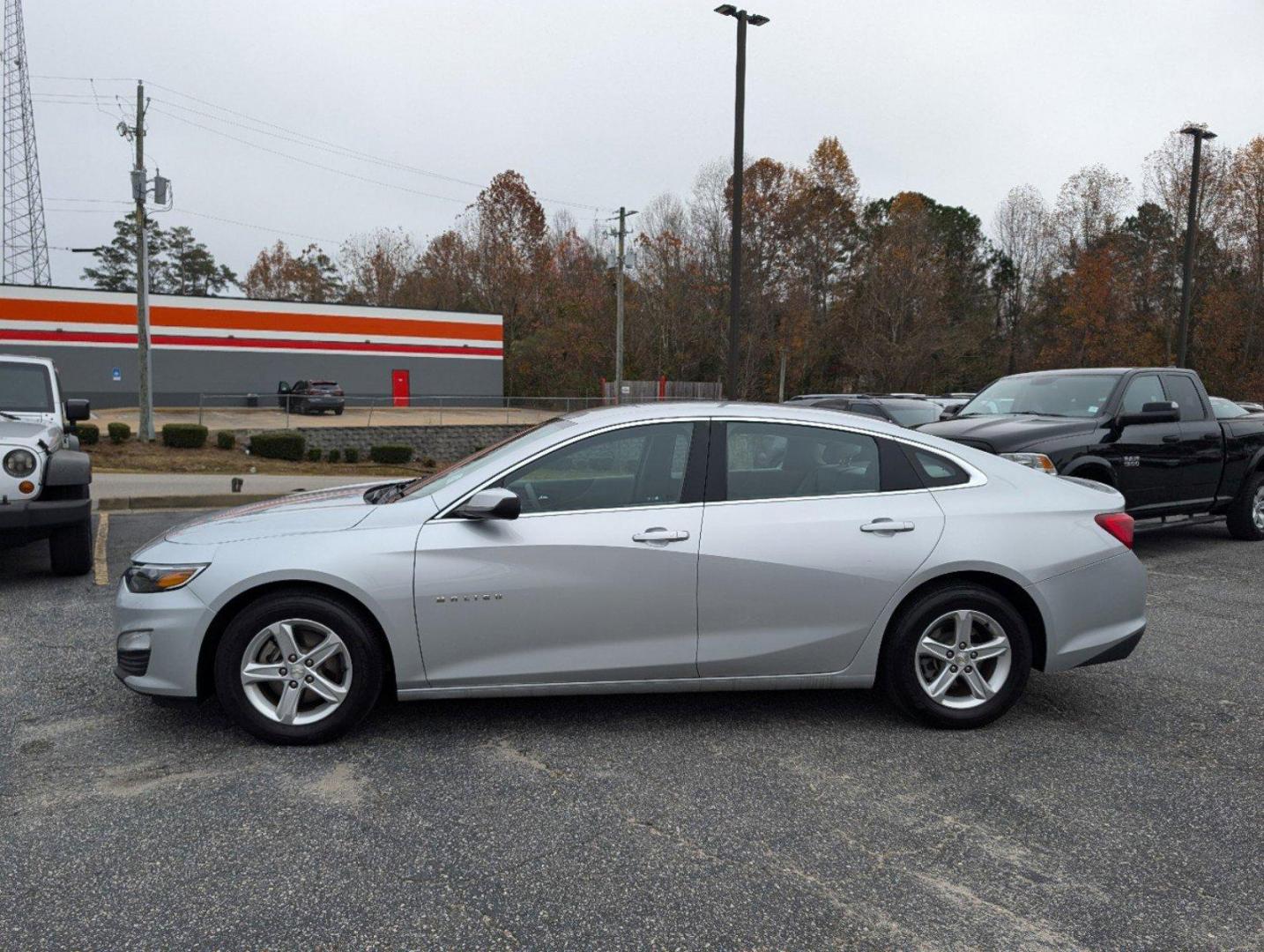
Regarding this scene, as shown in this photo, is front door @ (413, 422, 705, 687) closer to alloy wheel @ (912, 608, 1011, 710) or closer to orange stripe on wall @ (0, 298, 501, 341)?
alloy wheel @ (912, 608, 1011, 710)

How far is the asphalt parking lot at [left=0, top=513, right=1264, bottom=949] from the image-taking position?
279 centimetres

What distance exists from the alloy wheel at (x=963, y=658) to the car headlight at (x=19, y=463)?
20.7ft

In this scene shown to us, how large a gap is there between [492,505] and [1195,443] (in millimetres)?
8199

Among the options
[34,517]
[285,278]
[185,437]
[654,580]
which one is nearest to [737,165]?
[34,517]

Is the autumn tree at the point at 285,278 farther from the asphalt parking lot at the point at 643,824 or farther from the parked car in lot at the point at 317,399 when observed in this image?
the asphalt parking lot at the point at 643,824

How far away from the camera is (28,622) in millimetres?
6227

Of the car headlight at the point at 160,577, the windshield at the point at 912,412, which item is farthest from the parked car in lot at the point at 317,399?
the car headlight at the point at 160,577

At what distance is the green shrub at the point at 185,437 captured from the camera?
26391 mm

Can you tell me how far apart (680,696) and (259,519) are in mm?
2217

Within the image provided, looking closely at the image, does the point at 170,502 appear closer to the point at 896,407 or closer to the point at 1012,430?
the point at 1012,430

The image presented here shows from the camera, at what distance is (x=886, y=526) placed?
4.27 metres

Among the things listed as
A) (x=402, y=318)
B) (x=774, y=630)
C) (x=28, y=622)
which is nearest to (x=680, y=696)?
(x=774, y=630)

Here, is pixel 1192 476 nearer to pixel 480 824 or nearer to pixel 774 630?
pixel 774 630

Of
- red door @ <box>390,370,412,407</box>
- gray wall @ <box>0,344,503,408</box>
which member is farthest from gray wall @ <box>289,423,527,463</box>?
red door @ <box>390,370,412,407</box>
